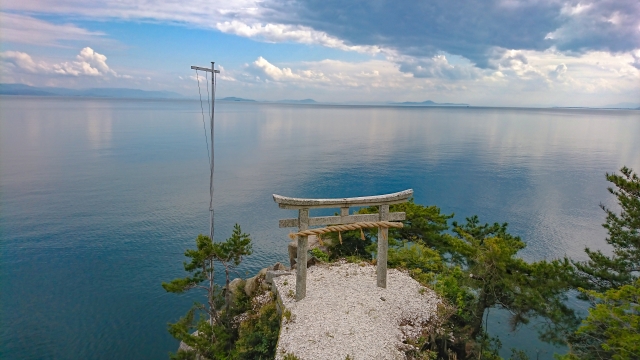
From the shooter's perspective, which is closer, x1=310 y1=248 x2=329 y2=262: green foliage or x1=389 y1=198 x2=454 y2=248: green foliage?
x1=310 y1=248 x2=329 y2=262: green foliage

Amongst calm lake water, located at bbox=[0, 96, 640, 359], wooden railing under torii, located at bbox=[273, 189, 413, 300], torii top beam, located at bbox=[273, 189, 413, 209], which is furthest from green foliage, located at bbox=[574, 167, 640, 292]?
torii top beam, located at bbox=[273, 189, 413, 209]

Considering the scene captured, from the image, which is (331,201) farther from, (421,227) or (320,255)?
(421,227)

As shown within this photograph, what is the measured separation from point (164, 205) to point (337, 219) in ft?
105

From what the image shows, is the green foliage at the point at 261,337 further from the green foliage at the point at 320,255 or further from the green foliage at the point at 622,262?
the green foliage at the point at 622,262

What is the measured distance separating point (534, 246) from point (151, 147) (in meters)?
67.6

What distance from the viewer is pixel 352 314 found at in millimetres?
11727

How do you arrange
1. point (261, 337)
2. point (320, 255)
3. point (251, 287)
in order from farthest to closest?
point (320, 255), point (251, 287), point (261, 337)

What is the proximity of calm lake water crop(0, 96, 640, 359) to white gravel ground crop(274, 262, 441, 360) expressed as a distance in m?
11.6

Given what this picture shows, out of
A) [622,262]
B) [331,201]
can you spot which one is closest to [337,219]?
[331,201]

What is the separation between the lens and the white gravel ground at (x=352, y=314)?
1026cm

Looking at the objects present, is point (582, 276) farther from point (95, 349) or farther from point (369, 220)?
point (95, 349)

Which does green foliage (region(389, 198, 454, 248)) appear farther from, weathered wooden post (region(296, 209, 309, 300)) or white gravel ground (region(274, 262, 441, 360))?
weathered wooden post (region(296, 209, 309, 300))

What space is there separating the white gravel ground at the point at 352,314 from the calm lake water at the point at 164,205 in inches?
455

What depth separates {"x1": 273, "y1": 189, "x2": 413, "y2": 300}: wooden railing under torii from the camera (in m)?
11.6
